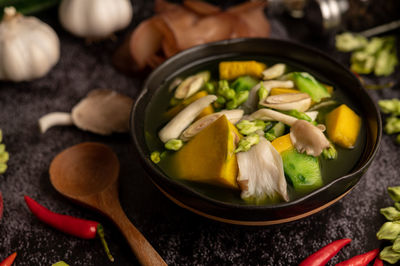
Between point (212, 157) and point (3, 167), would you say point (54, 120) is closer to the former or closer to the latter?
point (3, 167)

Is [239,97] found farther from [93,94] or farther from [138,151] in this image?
[93,94]

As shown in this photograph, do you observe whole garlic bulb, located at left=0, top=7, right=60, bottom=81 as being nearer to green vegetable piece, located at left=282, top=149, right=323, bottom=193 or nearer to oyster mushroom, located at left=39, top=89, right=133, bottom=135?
oyster mushroom, located at left=39, top=89, right=133, bottom=135

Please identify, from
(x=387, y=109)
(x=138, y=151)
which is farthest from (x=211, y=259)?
(x=387, y=109)

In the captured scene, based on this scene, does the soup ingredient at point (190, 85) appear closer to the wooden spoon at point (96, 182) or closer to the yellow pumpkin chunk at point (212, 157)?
the yellow pumpkin chunk at point (212, 157)

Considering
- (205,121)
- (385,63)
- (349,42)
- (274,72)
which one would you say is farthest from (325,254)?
(349,42)

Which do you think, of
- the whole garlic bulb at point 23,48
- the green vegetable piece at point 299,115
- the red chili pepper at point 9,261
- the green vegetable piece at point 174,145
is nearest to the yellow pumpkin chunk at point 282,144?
the green vegetable piece at point 299,115

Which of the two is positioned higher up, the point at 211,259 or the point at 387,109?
the point at 387,109
